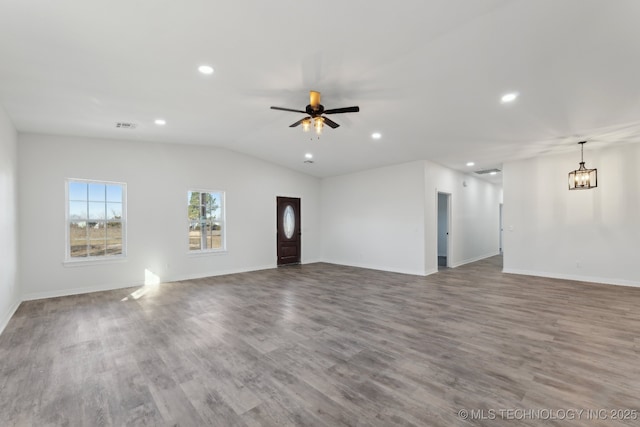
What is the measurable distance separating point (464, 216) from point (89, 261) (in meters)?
9.39

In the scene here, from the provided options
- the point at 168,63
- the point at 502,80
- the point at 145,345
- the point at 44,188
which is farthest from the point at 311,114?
the point at 44,188

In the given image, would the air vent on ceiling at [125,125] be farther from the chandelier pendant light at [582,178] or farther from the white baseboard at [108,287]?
the chandelier pendant light at [582,178]

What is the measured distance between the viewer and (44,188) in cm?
521

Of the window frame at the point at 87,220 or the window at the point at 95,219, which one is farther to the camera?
the window at the point at 95,219

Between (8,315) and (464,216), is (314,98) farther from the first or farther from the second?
(464,216)

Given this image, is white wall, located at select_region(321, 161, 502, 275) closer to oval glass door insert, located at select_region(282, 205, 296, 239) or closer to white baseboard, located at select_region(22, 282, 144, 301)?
oval glass door insert, located at select_region(282, 205, 296, 239)

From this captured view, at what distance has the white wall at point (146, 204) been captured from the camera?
16.9ft

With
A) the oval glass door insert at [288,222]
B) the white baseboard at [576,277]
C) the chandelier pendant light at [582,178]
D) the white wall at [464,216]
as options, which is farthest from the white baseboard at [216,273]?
the chandelier pendant light at [582,178]

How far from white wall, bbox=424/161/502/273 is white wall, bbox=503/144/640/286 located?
1258 mm

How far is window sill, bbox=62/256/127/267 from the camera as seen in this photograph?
5.40 metres

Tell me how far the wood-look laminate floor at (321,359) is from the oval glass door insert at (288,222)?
379cm

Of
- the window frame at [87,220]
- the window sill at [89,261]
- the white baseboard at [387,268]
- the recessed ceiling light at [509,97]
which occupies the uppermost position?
the recessed ceiling light at [509,97]

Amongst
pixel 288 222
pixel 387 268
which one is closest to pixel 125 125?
pixel 288 222

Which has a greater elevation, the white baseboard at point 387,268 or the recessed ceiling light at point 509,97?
the recessed ceiling light at point 509,97
